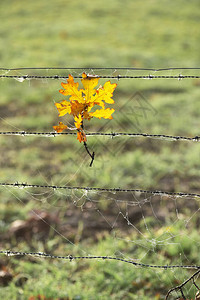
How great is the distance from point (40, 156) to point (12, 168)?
0.42m

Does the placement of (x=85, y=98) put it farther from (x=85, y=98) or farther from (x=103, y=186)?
(x=103, y=186)

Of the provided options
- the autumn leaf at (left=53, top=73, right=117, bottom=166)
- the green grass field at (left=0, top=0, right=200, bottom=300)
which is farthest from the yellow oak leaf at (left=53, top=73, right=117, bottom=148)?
the green grass field at (left=0, top=0, right=200, bottom=300)

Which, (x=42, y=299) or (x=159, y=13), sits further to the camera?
(x=159, y=13)

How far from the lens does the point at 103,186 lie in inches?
140

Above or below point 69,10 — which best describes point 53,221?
below

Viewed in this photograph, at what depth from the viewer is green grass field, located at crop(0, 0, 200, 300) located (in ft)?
7.82

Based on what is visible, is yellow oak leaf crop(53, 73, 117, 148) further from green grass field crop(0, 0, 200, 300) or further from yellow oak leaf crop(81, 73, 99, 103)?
green grass field crop(0, 0, 200, 300)

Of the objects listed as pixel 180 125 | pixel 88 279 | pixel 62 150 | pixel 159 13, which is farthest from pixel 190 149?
pixel 159 13

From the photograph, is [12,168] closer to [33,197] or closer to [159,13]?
[33,197]

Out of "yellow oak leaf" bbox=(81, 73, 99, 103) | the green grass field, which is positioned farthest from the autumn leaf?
the green grass field

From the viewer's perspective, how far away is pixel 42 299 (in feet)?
7.13

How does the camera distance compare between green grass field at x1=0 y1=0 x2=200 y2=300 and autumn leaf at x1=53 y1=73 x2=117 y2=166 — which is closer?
autumn leaf at x1=53 y1=73 x2=117 y2=166

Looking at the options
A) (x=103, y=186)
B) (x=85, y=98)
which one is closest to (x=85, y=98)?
(x=85, y=98)

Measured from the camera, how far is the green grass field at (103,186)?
7.82 feet
